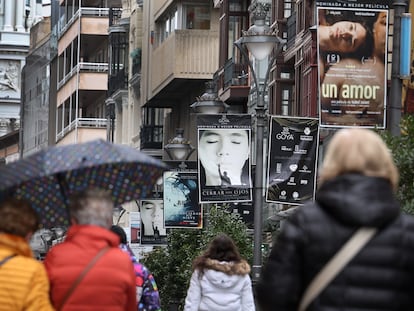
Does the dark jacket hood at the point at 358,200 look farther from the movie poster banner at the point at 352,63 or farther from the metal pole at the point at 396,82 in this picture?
the movie poster banner at the point at 352,63

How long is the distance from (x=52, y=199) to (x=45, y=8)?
140130mm

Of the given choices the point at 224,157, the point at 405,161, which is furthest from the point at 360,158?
the point at 224,157

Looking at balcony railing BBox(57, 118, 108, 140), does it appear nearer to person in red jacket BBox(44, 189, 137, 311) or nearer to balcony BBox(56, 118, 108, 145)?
balcony BBox(56, 118, 108, 145)

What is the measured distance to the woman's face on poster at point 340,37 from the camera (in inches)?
845

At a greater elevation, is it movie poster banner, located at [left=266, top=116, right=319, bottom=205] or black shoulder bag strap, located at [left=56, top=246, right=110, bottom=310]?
movie poster banner, located at [left=266, top=116, right=319, bottom=205]

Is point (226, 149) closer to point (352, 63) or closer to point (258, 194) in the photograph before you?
point (258, 194)

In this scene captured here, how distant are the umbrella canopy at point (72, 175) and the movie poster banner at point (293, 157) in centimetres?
1780

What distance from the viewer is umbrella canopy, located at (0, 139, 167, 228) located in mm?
10789

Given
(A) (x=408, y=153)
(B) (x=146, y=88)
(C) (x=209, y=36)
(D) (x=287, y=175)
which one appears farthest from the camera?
(B) (x=146, y=88)

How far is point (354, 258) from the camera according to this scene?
8172 millimetres

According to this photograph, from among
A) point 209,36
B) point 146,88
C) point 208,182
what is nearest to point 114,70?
point 146,88

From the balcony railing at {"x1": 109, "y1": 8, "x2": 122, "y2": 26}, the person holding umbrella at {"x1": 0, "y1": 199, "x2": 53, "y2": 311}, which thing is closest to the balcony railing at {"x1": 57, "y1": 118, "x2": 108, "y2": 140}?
the balcony railing at {"x1": 109, "y1": 8, "x2": 122, "y2": 26}

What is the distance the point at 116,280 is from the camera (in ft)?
33.2

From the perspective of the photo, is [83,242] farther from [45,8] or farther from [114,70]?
[45,8]
